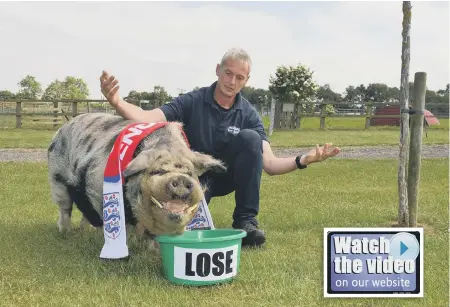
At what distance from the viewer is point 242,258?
149 inches

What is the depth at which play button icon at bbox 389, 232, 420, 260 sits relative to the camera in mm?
3346

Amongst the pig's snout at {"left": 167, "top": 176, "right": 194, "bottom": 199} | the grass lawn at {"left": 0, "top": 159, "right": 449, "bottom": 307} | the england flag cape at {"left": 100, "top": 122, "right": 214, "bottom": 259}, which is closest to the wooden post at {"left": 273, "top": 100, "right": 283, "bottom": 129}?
the grass lawn at {"left": 0, "top": 159, "right": 449, "bottom": 307}

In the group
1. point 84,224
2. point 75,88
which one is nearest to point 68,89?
point 75,88

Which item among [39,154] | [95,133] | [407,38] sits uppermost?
[407,38]

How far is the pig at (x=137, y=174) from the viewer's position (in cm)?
333

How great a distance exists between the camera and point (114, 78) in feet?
13.1

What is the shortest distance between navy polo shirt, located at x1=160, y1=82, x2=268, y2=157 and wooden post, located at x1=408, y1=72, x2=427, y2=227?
4.91 feet

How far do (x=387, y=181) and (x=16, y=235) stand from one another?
5367 mm

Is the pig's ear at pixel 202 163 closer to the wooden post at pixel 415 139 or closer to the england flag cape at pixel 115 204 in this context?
the england flag cape at pixel 115 204

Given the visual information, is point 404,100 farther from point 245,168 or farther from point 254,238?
point 254,238

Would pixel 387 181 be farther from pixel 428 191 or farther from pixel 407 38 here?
pixel 407 38

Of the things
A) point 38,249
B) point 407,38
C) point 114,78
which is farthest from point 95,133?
point 407,38

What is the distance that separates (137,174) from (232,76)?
4.09 ft

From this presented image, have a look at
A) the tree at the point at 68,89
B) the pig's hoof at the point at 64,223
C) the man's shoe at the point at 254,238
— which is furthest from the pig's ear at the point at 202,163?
the tree at the point at 68,89
